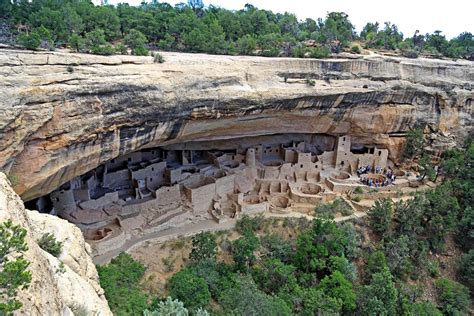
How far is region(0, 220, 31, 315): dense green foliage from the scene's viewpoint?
3.23 metres

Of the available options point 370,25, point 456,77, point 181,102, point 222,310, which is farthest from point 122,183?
point 370,25

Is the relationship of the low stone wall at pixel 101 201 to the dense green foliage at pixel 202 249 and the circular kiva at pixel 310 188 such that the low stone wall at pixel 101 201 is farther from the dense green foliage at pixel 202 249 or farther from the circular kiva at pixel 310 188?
the circular kiva at pixel 310 188

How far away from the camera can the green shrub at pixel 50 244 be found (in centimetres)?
559

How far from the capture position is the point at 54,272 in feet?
16.1

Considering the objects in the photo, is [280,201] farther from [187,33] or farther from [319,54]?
[187,33]

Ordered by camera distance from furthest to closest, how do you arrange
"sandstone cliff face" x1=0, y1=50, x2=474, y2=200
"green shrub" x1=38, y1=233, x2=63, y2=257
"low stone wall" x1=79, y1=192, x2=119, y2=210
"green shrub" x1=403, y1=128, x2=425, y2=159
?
"green shrub" x1=403, y1=128, x2=425, y2=159 → "low stone wall" x1=79, y1=192, x2=119, y2=210 → "sandstone cliff face" x1=0, y1=50, x2=474, y2=200 → "green shrub" x1=38, y1=233, x2=63, y2=257

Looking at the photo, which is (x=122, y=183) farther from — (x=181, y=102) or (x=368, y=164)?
(x=368, y=164)

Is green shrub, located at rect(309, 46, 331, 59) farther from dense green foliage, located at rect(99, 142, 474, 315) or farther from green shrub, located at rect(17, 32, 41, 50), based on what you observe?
green shrub, located at rect(17, 32, 41, 50)

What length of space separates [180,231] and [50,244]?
8133 millimetres

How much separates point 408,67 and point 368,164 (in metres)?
4.64

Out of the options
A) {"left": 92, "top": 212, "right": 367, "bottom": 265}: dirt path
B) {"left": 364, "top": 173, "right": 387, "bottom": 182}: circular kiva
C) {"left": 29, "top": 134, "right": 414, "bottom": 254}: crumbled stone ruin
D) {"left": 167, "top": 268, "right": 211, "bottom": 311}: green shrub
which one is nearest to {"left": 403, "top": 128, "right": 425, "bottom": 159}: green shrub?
{"left": 29, "top": 134, "right": 414, "bottom": 254}: crumbled stone ruin

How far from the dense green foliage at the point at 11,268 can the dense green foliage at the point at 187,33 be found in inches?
328

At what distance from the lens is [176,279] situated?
11.4 metres

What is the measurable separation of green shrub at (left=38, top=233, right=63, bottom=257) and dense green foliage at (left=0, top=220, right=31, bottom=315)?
1785mm
